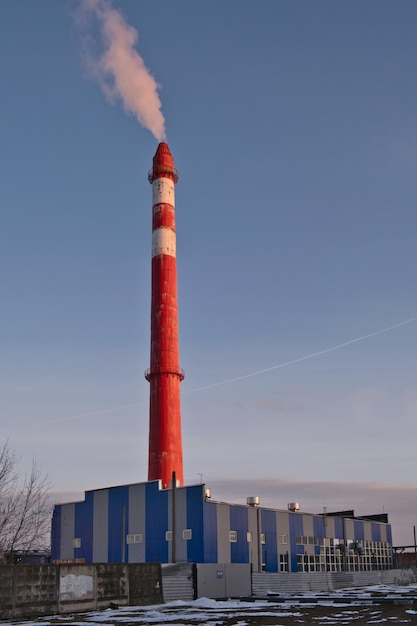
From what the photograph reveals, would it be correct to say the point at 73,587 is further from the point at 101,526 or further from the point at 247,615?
the point at 101,526

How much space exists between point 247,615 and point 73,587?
7.95m

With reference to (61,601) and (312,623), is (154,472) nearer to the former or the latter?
(61,601)

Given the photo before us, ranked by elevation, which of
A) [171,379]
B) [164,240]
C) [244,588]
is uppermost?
[164,240]

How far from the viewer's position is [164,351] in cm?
5750

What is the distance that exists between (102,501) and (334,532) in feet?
72.5

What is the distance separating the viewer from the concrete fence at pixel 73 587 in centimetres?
2752

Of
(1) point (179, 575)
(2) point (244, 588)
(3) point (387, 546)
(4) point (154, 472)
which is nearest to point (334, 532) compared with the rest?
(3) point (387, 546)

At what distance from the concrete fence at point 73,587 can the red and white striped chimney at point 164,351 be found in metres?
18.9

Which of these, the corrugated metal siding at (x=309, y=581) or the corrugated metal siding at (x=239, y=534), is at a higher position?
the corrugated metal siding at (x=239, y=534)

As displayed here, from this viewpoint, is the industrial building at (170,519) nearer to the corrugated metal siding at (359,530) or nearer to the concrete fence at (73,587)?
the corrugated metal siding at (359,530)

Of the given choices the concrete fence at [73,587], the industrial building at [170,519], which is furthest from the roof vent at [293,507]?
the concrete fence at [73,587]

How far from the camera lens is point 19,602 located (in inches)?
1086

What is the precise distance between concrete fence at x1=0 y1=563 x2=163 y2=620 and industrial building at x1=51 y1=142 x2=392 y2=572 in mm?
8360

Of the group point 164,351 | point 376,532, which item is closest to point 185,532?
point 164,351
